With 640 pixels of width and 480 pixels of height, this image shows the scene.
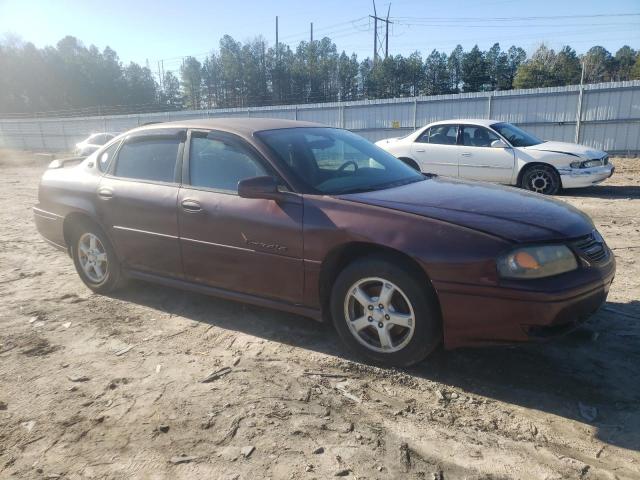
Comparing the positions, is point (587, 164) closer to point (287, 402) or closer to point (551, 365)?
point (551, 365)

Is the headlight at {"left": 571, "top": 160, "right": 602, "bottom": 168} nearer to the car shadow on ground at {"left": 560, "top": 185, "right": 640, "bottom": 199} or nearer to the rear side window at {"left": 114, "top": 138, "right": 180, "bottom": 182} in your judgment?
the car shadow on ground at {"left": 560, "top": 185, "right": 640, "bottom": 199}

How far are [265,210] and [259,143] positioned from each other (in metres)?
0.55

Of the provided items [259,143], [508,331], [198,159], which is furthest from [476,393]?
[198,159]

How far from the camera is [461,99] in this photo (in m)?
19.6

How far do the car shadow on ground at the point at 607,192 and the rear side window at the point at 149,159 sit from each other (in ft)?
27.9

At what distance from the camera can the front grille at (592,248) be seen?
3.05 m

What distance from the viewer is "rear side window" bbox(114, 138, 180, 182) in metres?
4.26

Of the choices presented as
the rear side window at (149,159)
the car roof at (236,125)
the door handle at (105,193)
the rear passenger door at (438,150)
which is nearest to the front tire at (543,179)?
the rear passenger door at (438,150)

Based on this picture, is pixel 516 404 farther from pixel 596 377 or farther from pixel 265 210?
pixel 265 210

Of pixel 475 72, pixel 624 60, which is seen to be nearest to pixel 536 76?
pixel 475 72

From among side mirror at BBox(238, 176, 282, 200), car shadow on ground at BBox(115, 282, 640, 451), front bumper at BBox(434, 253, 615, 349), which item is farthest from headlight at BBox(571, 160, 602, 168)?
side mirror at BBox(238, 176, 282, 200)

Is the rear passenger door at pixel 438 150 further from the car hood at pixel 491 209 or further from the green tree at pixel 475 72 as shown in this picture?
the green tree at pixel 475 72

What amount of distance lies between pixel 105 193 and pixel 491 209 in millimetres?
3298

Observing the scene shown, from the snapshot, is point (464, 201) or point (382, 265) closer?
point (382, 265)
